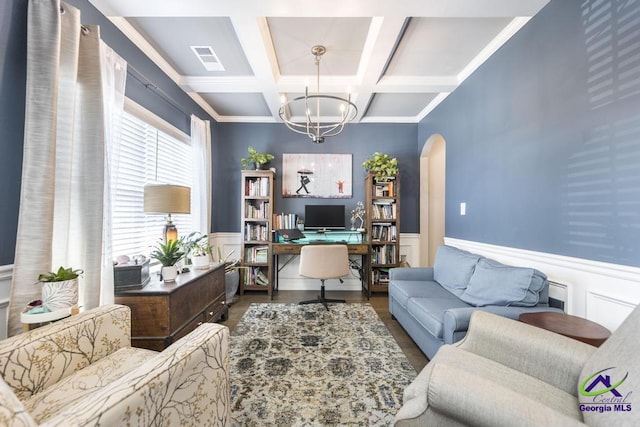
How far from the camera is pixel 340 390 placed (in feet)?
5.63

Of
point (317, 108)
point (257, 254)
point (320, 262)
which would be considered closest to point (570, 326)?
point (320, 262)

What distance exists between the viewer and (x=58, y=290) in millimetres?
1271

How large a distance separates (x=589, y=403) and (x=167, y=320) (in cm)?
220

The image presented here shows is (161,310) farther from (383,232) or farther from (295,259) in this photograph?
(383,232)

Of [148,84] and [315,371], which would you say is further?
[148,84]

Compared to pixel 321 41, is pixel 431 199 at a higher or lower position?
lower

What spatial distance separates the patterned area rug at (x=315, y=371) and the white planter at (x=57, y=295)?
1099mm

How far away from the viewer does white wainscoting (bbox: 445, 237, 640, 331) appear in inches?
54.2

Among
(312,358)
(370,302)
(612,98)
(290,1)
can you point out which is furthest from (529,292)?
(290,1)

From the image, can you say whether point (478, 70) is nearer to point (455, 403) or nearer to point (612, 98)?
point (612, 98)

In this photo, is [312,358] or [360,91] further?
[360,91]

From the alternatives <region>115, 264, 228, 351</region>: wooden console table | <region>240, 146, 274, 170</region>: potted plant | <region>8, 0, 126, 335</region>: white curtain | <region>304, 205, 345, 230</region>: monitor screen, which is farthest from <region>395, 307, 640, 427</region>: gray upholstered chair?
<region>240, 146, 274, 170</region>: potted plant

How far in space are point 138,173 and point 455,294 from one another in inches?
124

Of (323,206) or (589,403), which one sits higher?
(323,206)
